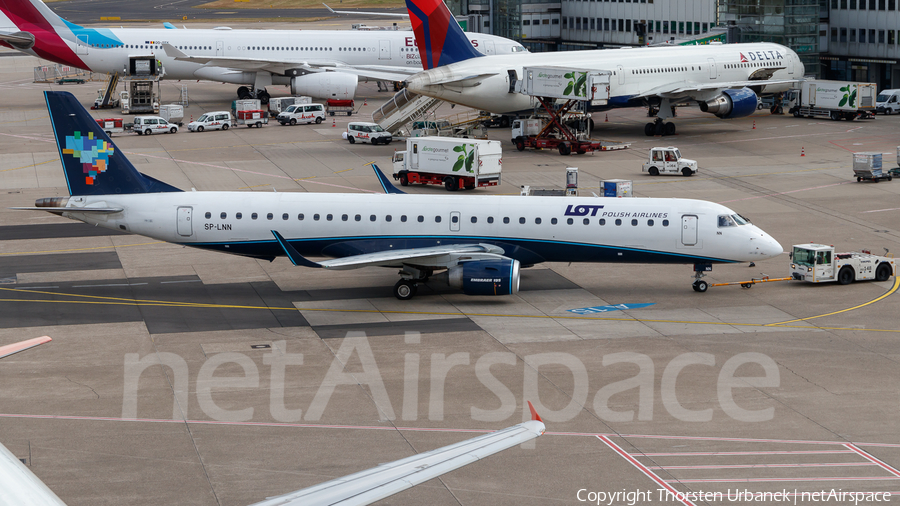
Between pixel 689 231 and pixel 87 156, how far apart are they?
22.5 m

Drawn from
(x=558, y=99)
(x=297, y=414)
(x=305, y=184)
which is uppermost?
(x=558, y=99)

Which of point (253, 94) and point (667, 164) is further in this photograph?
point (253, 94)

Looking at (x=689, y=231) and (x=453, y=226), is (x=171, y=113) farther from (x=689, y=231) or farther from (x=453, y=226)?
(x=689, y=231)

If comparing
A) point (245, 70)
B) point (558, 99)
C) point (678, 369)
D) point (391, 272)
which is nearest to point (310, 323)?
point (391, 272)

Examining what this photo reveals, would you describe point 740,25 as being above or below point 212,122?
above

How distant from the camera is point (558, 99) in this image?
69.6 m

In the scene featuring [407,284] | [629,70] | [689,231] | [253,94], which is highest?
[629,70]

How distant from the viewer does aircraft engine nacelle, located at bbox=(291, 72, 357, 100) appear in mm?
84688

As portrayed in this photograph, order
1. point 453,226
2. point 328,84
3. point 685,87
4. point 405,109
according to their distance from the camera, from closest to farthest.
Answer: point 453,226, point 405,109, point 685,87, point 328,84

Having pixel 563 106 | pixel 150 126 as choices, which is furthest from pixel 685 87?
pixel 150 126

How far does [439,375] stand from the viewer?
27.8 m

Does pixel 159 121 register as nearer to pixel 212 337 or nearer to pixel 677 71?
pixel 677 71

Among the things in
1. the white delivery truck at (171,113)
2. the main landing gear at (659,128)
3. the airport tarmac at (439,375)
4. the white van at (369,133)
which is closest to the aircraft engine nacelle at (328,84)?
the white delivery truck at (171,113)

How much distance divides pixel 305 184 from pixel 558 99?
21.9m
